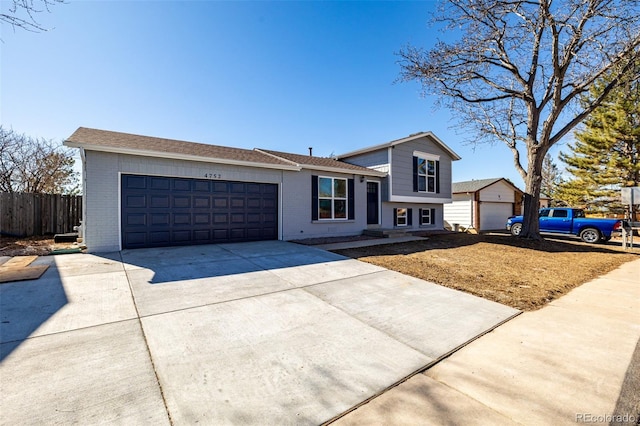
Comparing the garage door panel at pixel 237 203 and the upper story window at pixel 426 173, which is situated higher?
the upper story window at pixel 426 173

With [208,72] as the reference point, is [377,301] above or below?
below

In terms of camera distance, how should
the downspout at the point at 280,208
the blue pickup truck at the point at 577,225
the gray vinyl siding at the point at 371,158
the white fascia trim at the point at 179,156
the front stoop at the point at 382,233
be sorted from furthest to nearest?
the gray vinyl siding at the point at 371,158
the blue pickup truck at the point at 577,225
the front stoop at the point at 382,233
the downspout at the point at 280,208
the white fascia trim at the point at 179,156

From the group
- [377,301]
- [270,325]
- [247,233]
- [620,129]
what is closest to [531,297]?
[377,301]

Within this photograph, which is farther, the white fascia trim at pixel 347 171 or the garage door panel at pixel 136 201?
the white fascia trim at pixel 347 171

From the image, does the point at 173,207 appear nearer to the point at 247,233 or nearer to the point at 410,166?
the point at 247,233

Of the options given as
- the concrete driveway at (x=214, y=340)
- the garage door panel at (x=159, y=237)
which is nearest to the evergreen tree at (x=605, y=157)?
the concrete driveway at (x=214, y=340)

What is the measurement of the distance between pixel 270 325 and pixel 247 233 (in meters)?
6.29

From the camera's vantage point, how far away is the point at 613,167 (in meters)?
19.8

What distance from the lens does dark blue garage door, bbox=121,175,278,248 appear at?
764 centimetres

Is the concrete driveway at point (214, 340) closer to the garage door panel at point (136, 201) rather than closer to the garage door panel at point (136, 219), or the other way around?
the garage door panel at point (136, 219)

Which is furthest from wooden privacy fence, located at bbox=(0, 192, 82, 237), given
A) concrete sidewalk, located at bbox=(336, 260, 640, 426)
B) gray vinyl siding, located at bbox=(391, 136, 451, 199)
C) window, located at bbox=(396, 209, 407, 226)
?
window, located at bbox=(396, 209, 407, 226)

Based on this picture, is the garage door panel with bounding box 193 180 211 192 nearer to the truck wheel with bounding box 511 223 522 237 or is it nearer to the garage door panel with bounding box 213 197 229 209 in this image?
the garage door panel with bounding box 213 197 229 209

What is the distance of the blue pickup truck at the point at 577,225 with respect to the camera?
12.8 meters

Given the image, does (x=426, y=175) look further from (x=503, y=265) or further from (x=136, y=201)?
(x=136, y=201)
